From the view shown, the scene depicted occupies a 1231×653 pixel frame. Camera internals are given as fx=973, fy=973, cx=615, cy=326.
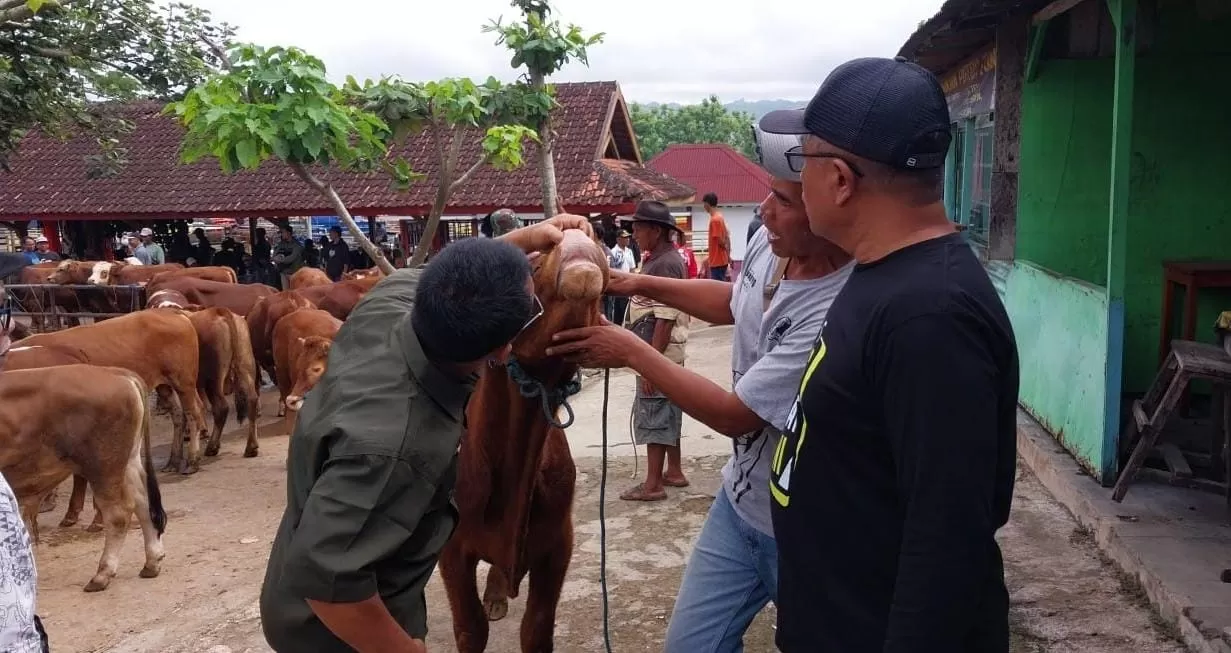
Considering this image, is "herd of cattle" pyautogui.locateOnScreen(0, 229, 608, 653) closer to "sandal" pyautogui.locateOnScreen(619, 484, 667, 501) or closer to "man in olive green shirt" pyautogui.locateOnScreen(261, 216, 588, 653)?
"man in olive green shirt" pyautogui.locateOnScreen(261, 216, 588, 653)

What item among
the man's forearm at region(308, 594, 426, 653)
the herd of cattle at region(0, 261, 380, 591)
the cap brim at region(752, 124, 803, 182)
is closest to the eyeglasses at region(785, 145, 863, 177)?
the cap brim at region(752, 124, 803, 182)

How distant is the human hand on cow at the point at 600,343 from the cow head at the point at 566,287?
0.04 m

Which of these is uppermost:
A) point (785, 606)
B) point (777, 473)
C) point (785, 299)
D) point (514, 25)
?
point (514, 25)

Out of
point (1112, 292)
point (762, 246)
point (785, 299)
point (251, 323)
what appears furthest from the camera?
point (251, 323)

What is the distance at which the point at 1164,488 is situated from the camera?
5.16m

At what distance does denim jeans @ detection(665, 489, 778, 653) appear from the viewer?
8.66ft

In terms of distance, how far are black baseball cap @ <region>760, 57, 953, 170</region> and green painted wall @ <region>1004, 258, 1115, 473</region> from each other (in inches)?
163

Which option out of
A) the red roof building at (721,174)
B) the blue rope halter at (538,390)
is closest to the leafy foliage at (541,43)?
the blue rope halter at (538,390)

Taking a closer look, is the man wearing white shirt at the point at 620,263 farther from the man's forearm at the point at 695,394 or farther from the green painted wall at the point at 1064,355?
the man's forearm at the point at 695,394

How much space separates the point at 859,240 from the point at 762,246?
1.23 metres

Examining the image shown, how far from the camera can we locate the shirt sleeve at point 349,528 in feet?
5.75

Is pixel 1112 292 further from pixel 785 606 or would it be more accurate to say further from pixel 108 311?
pixel 108 311

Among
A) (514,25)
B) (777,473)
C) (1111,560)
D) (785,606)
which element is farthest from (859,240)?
(514,25)

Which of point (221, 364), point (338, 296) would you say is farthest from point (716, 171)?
point (221, 364)
